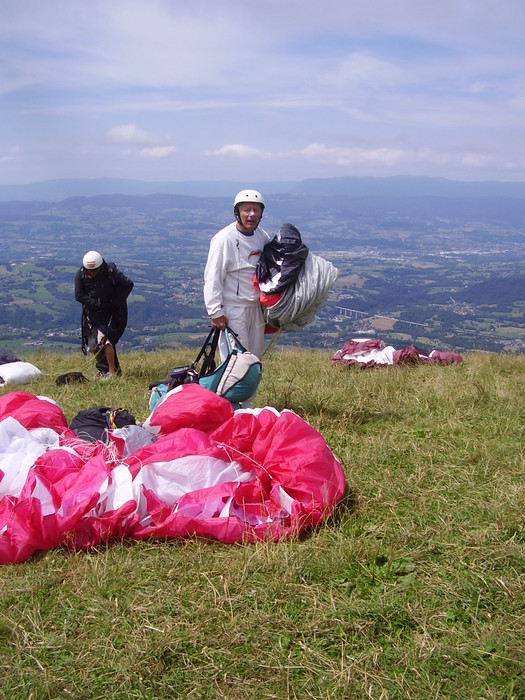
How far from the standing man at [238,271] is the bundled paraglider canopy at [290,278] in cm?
12

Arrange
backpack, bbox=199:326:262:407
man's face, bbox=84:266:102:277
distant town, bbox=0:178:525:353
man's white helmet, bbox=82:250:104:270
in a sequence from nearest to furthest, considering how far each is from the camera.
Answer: backpack, bbox=199:326:262:407, man's white helmet, bbox=82:250:104:270, man's face, bbox=84:266:102:277, distant town, bbox=0:178:525:353

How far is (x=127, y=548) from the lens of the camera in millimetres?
3418

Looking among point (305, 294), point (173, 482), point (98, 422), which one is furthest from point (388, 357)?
point (173, 482)

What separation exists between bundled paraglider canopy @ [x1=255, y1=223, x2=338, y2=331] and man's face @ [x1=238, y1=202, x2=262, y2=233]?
253 millimetres

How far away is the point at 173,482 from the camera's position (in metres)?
3.74

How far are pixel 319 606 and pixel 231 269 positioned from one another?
338 cm

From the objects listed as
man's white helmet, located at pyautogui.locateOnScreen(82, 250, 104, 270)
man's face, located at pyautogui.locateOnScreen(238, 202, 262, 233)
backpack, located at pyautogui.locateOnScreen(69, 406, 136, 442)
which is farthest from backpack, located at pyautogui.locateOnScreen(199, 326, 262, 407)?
man's white helmet, located at pyautogui.locateOnScreen(82, 250, 104, 270)

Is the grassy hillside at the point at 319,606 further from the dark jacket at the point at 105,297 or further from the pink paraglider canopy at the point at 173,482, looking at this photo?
the dark jacket at the point at 105,297

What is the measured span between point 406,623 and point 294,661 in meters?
0.55

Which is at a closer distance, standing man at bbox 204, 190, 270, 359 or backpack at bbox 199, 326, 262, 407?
backpack at bbox 199, 326, 262, 407

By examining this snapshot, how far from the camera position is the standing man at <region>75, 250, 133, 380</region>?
7988 mm

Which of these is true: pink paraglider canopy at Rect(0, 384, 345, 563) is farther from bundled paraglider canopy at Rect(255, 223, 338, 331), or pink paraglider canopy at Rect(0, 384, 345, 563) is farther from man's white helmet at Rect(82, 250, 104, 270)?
man's white helmet at Rect(82, 250, 104, 270)

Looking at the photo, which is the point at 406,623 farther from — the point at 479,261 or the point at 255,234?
the point at 479,261

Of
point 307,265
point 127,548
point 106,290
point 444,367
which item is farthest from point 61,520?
point 444,367
